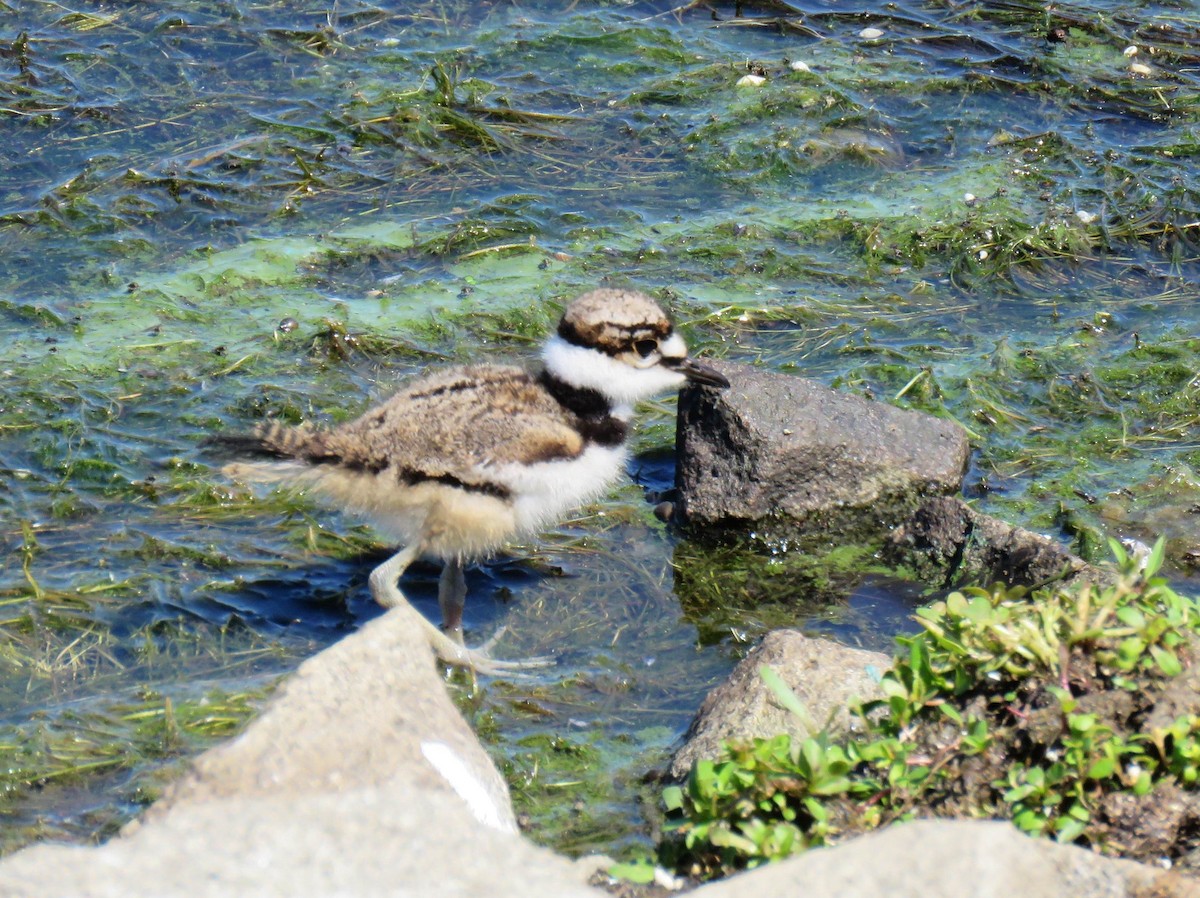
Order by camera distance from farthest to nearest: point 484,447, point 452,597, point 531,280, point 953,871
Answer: point 531,280, point 452,597, point 484,447, point 953,871

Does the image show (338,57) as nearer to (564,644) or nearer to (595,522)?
(595,522)

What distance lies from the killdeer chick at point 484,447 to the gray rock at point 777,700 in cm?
84

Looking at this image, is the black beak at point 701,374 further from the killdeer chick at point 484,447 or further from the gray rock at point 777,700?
the gray rock at point 777,700

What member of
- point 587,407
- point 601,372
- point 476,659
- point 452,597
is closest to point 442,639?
point 476,659

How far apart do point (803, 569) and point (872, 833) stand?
2.28m

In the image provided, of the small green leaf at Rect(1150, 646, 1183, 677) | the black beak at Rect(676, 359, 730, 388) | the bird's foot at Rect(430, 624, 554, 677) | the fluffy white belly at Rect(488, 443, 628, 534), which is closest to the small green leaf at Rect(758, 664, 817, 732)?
the small green leaf at Rect(1150, 646, 1183, 677)

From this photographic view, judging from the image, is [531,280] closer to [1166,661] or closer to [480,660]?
[480,660]

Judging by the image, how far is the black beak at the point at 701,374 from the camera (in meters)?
5.09

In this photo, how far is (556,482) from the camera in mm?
4734

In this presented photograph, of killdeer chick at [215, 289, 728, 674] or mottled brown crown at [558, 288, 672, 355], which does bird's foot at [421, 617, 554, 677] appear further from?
mottled brown crown at [558, 288, 672, 355]

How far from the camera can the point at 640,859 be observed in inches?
140

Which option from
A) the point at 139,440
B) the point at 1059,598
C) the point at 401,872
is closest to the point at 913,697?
the point at 1059,598

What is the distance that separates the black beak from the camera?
5.09 metres

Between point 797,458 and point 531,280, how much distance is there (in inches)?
78.6
